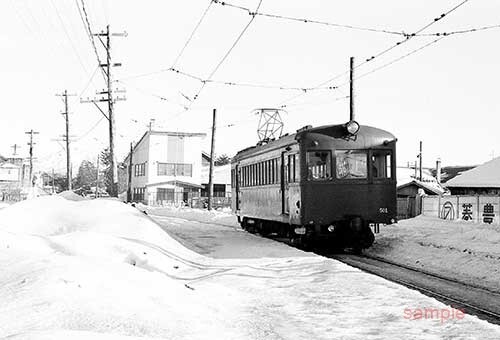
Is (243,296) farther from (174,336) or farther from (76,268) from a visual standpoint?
(174,336)

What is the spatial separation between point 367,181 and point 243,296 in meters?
7.12

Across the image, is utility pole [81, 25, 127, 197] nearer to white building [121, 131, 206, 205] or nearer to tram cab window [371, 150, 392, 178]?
tram cab window [371, 150, 392, 178]

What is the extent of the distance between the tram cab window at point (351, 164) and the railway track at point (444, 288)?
7.21 feet

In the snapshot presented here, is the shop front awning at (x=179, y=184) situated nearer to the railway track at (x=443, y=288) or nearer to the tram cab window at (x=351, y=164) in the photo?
the tram cab window at (x=351, y=164)

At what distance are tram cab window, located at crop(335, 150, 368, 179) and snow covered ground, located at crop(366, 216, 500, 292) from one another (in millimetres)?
2145

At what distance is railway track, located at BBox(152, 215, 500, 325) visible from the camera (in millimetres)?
8148

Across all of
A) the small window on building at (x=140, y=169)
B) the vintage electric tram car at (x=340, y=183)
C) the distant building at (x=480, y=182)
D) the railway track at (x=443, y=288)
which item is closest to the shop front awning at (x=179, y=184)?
the small window on building at (x=140, y=169)

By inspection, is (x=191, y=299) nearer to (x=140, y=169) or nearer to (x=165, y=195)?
(x=165, y=195)

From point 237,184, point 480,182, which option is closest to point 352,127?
point 237,184

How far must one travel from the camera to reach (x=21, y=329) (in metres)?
5.03

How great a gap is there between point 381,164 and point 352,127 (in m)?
1.20

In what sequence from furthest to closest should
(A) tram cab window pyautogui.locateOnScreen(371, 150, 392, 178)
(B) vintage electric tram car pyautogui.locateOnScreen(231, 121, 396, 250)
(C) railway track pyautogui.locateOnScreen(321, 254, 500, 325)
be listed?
1. (A) tram cab window pyautogui.locateOnScreen(371, 150, 392, 178)
2. (B) vintage electric tram car pyautogui.locateOnScreen(231, 121, 396, 250)
3. (C) railway track pyautogui.locateOnScreen(321, 254, 500, 325)

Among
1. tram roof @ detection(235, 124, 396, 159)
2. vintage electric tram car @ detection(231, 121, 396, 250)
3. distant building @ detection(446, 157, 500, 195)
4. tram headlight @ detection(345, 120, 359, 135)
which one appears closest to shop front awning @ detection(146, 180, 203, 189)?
distant building @ detection(446, 157, 500, 195)

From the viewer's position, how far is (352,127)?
49.1 ft
